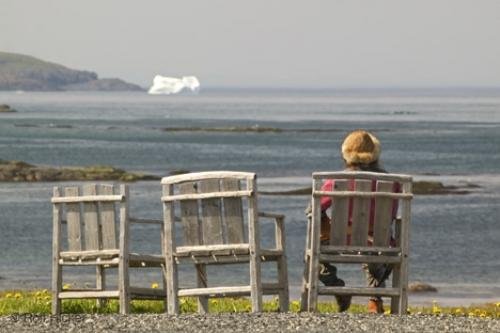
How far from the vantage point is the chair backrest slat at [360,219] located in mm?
12406

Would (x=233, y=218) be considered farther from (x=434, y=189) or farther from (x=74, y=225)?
(x=434, y=189)

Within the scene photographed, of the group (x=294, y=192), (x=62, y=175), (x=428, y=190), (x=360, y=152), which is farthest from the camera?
(x=62, y=175)

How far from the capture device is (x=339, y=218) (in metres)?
12.4

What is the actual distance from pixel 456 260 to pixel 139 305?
2184 centimetres

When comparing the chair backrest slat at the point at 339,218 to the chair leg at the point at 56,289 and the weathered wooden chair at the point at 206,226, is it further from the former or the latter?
the chair leg at the point at 56,289

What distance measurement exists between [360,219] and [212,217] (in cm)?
123

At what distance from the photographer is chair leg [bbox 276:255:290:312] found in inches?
516

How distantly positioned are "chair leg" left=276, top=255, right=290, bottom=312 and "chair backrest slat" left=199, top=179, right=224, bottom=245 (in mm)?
786

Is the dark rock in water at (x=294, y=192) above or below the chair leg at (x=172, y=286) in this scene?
below

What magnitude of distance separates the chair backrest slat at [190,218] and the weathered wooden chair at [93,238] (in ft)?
1.67

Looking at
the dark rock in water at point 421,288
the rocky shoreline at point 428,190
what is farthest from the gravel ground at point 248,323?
the rocky shoreline at point 428,190

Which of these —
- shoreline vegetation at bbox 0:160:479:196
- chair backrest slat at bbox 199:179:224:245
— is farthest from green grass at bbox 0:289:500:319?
shoreline vegetation at bbox 0:160:479:196

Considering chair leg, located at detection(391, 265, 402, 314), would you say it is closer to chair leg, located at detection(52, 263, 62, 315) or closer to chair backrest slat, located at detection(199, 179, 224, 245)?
chair backrest slat, located at detection(199, 179, 224, 245)

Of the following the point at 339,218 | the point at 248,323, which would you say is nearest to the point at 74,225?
the point at 339,218
